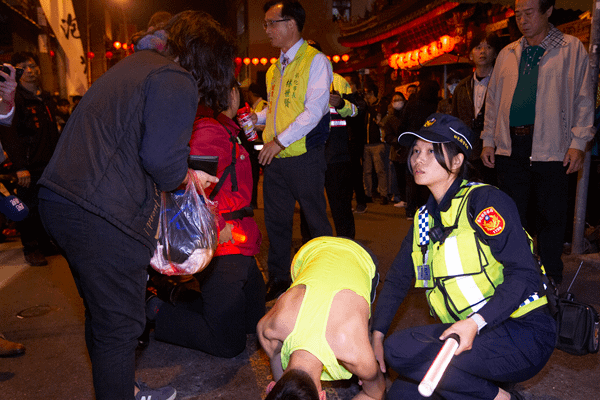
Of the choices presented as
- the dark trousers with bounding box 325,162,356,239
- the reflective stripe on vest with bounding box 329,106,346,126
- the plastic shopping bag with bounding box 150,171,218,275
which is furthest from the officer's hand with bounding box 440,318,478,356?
the reflective stripe on vest with bounding box 329,106,346,126

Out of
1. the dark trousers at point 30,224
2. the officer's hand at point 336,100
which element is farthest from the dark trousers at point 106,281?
the dark trousers at point 30,224

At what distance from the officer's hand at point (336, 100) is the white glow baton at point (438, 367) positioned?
3.25 m

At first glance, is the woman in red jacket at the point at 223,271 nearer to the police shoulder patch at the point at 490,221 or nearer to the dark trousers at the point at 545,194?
the police shoulder patch at the point at 490,221

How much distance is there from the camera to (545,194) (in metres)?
3.93

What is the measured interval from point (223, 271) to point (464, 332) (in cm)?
170

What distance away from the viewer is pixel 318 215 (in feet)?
12.9

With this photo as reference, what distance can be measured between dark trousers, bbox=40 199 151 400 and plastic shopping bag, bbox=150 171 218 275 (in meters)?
0.20

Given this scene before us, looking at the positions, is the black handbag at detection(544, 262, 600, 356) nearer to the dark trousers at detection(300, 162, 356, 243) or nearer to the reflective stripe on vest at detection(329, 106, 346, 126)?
the dark trousers at detection(300, 162, 356, 243)

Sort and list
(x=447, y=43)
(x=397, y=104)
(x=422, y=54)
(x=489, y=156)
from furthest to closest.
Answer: (x=422, y=54)
(x=447, y=43)
(x=397, y=104)
(x=489, y=156)

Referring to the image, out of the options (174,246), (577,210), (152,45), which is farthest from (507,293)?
(577,210)

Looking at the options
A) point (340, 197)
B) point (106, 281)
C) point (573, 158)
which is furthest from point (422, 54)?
point (106, 281)

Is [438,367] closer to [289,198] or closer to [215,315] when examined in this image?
[215,315]

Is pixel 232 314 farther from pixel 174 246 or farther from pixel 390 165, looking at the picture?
pixel 390 165

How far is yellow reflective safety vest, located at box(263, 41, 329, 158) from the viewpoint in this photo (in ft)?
12.8
